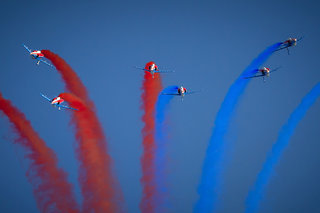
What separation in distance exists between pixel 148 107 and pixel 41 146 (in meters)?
15.5

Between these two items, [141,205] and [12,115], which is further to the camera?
[141,205]

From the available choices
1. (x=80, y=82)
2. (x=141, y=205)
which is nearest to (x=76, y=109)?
(x=80, y=82)

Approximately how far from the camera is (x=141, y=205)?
210 feet

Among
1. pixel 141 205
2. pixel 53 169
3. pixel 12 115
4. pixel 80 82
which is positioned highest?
pixel 80 82

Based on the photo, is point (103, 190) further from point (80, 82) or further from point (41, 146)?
point (80, 82)

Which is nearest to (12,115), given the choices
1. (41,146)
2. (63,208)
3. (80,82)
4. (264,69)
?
(41,146)

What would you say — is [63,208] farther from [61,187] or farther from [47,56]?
[47,56]

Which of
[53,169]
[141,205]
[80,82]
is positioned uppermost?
[80,82]

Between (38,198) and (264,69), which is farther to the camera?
(38,198)

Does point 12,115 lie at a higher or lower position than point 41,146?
higher

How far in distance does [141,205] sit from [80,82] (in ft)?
63.7

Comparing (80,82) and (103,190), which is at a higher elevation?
(80,82)

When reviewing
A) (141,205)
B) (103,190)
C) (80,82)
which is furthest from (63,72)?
(141,205)

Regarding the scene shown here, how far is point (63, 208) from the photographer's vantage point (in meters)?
61.9
